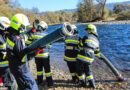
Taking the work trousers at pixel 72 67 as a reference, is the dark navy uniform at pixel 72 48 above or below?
above

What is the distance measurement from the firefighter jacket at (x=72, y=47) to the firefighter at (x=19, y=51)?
2017 millimetres

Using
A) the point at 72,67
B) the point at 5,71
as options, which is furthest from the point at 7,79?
the point at 72,67

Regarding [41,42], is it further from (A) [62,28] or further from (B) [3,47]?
(B) [3,47]

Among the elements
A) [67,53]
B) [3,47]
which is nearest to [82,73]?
[67,53]

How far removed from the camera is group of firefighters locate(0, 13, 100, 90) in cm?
303

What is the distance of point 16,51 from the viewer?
3.01 metres

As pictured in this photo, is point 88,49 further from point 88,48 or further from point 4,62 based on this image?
point 4,62

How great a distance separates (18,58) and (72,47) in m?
2.28

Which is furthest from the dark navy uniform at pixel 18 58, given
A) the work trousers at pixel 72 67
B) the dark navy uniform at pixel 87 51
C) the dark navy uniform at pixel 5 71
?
the work trousers at pixel 72 67

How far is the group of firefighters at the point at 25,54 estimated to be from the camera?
303cm

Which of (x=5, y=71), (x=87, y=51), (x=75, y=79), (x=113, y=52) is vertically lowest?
(x=113, y=52)

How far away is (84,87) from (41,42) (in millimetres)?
3182

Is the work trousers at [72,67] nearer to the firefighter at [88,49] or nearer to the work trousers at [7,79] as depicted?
the firefighter at [88,49]

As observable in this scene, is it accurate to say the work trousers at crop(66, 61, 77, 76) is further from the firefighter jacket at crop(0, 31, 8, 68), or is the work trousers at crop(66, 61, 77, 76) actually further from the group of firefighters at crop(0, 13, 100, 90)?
the firefighter jacket at crop(0, 31, 8, 68)
